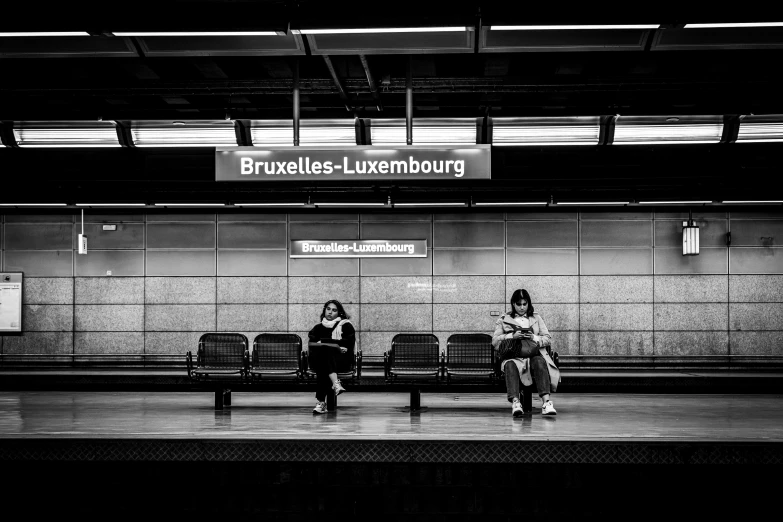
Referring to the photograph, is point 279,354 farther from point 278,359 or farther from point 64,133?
point 64,133

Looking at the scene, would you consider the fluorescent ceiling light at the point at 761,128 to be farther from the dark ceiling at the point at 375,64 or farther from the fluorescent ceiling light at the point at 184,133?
the fluorescent ceiling light at the point at 184,133

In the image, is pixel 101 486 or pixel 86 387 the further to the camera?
pixel 86 387

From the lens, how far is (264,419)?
7742mm

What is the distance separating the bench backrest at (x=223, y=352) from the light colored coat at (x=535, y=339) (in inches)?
134

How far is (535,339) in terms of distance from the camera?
25.2 ft

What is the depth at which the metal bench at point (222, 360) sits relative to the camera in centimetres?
905

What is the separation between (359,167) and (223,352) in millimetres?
3624

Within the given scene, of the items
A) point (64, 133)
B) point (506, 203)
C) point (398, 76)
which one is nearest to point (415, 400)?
point (398, 76)

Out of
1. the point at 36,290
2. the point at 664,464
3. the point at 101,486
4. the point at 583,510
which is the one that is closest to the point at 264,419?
the point at 101,486

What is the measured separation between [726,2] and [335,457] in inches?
178

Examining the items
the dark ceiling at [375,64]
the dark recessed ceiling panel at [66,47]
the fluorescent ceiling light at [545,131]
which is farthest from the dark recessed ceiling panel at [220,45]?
the fluorescent ceiling light at [545,131]

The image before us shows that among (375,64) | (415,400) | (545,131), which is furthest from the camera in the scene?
(545,131)

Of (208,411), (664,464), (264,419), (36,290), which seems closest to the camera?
(664,464)

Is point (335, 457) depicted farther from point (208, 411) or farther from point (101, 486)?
point (208, 411)
